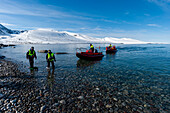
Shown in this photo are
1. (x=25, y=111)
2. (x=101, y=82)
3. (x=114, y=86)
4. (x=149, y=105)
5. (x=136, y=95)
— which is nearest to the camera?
(x=25, y=111)

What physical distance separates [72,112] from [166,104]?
16.4ft

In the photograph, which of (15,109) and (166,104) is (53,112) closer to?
(15,109)

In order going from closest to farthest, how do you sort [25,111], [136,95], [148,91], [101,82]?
1. [25,111]
2. [136,95]
3. [148,91]
4. [101,82]

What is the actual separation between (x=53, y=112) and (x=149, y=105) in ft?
15.8

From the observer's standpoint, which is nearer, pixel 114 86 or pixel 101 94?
pixel 101 94

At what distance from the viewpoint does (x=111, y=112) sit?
188 inches

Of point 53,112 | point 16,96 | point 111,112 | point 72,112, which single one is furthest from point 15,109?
point 111,112

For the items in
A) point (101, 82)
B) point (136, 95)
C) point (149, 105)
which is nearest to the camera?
point (149, 105)

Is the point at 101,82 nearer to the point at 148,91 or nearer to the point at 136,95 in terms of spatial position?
the point at 136,95

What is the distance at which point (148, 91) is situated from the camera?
6.93 metres

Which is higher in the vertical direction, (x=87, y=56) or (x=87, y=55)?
(x=87, y=55)

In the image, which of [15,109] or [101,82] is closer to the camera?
[15,109]

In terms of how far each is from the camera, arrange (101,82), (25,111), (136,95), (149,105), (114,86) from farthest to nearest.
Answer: (101,82) < (114,86) < (136,95) < (149,105) < (25,111)

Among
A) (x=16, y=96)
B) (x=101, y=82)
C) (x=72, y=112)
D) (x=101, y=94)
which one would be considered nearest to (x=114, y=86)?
(x=101, y=82)
